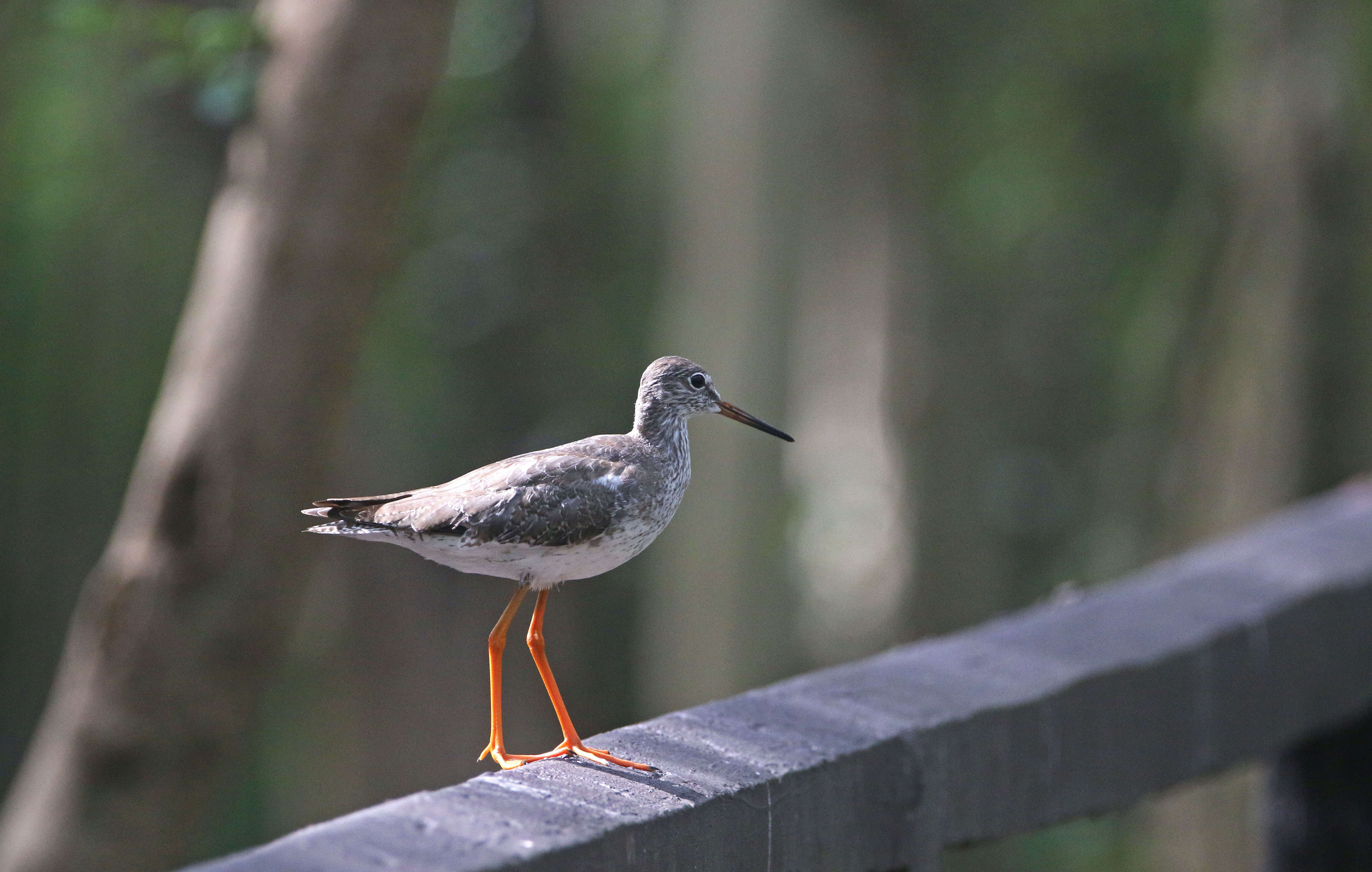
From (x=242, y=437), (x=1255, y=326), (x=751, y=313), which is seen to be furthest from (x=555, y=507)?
(x=1255, y=326)

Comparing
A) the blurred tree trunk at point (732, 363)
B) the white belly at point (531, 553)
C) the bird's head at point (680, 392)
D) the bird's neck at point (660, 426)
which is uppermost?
the blurred tree trunk at point (732, 363)

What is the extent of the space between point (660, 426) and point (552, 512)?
0.90ft

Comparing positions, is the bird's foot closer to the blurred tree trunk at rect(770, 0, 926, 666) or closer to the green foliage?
the green foliage

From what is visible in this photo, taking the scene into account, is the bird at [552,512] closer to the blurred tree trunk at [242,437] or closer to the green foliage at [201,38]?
the blurred tree trunk at [242,437]

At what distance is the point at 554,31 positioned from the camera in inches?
482

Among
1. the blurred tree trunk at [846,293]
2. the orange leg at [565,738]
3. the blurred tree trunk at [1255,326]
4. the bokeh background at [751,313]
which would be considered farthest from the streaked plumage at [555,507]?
the blurred tree trunk at [1255,326]

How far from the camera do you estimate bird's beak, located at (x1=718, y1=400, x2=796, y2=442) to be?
7.49 ft

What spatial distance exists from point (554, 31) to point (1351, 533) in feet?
30.4

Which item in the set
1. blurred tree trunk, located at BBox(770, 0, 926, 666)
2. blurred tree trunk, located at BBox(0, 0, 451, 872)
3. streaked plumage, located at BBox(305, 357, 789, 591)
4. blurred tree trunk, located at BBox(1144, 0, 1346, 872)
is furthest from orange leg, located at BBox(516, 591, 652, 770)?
blurred tree trunk, located at BBox(1144, 0, 1346, 872)

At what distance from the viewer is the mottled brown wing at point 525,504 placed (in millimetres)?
2260

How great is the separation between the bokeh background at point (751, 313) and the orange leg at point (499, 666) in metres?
2.44

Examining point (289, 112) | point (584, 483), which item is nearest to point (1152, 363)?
point (289, 112)

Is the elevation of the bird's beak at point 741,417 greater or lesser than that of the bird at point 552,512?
greater

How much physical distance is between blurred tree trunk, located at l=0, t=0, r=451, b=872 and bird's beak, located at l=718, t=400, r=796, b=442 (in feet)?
9.10
